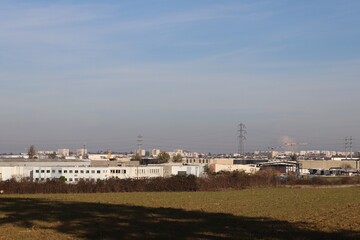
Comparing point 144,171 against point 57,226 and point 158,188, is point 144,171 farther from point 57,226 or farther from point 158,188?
point 57,226

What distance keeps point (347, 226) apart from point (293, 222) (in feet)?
9.46

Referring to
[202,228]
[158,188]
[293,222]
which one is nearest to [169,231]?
[202,228]

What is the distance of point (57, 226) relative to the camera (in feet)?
78.1

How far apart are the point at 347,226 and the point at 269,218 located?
5467mm

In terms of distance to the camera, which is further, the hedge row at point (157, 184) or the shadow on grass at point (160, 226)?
the hedge row at point (157, 184)

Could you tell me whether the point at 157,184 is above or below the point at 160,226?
below

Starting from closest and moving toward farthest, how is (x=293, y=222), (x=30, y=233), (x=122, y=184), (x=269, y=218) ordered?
(x=30, y=233), (x=293, y=222), (x=269, y=218), (x=122, y=184)

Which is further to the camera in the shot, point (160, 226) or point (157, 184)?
point (157, 184)

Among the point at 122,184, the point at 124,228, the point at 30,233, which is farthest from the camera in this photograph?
the point at 122,184

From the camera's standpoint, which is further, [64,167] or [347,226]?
[64,167]

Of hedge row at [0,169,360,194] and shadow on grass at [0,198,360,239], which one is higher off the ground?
shadow on grass at [0,198,360,239]

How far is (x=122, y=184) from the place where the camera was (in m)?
77.9

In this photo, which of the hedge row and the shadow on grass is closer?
the shadow on grass

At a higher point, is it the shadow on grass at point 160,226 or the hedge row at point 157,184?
the shadow on grass at point 160,226
